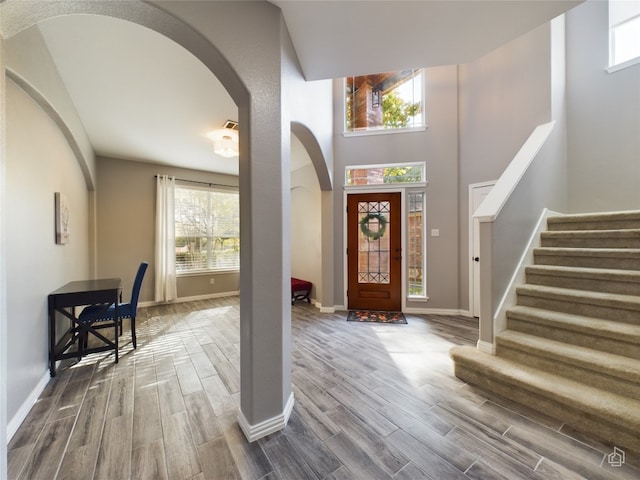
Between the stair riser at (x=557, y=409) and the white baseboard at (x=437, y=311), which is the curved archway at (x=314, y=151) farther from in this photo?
the stair riser at (x=557, y=409)

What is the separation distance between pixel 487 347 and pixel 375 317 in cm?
176

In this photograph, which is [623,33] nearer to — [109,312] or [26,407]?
[109,312]

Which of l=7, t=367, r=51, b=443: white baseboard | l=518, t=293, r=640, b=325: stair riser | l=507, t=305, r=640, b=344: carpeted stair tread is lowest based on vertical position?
l=7, t=367, r=51, b=443: white baseboard

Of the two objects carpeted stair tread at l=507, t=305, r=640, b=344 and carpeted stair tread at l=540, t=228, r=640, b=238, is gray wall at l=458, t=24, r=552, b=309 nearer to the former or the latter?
carpeted stair tread at l=540, t=228, r=640, b=238

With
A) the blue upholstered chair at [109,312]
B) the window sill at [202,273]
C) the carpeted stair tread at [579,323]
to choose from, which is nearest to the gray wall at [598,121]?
the carpeted stair tread at [579,323]

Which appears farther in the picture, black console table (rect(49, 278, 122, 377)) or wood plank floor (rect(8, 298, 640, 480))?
black console table (rect(49, 278, 122, 377))

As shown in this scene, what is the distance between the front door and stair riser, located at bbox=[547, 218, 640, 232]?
6.07 ft

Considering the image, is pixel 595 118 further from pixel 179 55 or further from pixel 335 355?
pixel 179 55

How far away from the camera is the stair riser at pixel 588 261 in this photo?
1.99 meters

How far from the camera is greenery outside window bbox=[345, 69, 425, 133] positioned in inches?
161

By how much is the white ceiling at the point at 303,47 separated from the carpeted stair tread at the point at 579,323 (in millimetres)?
2157

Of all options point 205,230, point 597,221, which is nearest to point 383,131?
point 597,221

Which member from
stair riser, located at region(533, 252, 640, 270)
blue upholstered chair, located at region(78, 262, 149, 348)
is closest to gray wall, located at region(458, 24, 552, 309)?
stair riser, located at region(533, 252, 640, 270)

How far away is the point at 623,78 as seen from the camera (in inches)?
111
